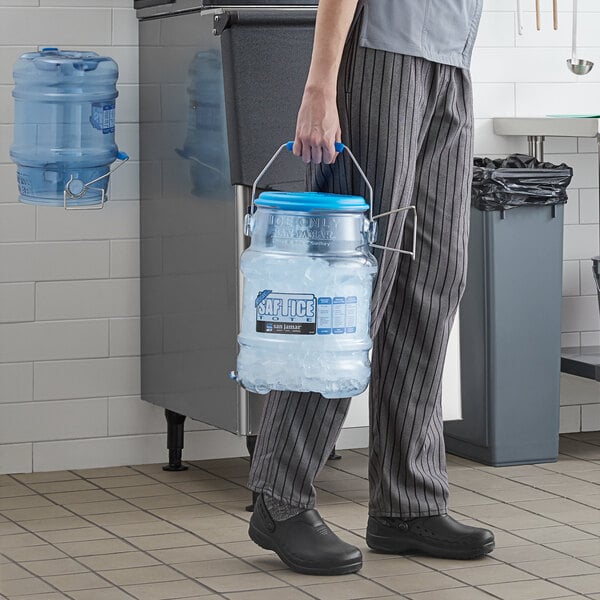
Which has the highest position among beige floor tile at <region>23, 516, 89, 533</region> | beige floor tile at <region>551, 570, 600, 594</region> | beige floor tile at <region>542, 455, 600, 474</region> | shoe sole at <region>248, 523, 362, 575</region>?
shoe sole at <region>248, 523, 362, 575</region>

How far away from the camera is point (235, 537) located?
3.27 m

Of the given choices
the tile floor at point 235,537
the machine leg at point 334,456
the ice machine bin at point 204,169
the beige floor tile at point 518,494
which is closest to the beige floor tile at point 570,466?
the tile floor at point 235,537

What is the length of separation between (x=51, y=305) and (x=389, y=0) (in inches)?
67.0

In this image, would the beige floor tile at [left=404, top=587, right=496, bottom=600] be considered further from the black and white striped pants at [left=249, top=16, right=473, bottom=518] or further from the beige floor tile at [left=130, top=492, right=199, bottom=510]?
the beige floor tile at [left=130, top=492, right=199, bottom=510]

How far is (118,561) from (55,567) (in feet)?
0.47

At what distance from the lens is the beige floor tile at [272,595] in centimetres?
274

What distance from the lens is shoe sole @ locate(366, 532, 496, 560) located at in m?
3.00

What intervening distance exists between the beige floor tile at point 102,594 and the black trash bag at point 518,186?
→ 180 cm

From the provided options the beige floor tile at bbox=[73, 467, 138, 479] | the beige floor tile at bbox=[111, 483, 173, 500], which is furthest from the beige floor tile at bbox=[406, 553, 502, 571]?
the beige floor tile at bbox=[73, 467, 138, 479]

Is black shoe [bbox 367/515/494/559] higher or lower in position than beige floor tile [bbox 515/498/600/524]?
higher

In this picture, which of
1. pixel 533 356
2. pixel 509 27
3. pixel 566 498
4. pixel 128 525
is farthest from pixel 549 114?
pixel 128 525

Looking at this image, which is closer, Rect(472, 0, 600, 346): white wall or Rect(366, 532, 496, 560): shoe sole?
Rect(366, 532, 496, 560): shoe sole

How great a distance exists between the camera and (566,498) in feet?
12.0

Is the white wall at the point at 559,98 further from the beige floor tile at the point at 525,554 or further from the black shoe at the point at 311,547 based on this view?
the black shoe at the point at 311,547
